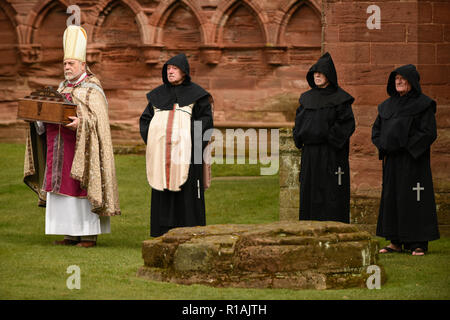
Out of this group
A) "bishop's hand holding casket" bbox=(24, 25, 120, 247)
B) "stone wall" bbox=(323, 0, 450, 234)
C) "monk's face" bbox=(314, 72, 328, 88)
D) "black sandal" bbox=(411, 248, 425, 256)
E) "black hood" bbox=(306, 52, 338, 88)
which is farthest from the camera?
"stone wall" bbox=(323, 0, 450, 234)

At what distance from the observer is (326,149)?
404 inches

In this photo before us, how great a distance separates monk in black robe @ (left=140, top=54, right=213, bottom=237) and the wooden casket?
37.5 inches

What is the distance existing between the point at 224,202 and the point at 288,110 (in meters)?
6.76

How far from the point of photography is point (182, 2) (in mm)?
21188

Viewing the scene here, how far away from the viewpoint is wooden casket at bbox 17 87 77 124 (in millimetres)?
10258

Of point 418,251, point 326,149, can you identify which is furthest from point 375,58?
point 418,251

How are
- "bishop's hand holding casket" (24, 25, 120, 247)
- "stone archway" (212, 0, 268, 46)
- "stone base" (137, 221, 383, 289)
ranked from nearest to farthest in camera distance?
"stone base" (137, 221, 383, 289)
"bishop's hand holding casket" (24, 25, 120, 247)
"stone archway" (212, 0, 268, 46)

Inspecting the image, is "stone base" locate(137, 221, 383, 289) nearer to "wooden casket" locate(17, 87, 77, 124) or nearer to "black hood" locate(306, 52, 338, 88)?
"black hood" locate(306, 52, 338, 88)

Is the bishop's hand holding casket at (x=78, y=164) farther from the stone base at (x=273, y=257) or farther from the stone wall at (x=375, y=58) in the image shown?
the stone wall at (x=375, y=58)

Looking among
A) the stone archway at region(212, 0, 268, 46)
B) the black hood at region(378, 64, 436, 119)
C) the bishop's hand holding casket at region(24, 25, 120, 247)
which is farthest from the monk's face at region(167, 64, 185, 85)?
the stone archway at region(212, 0, 268, 46)

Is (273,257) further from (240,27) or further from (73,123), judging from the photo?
(240,27)

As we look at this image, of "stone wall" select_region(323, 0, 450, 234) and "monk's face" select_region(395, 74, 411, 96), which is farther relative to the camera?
"stone wall" select_region(323, 0, 450, 234)

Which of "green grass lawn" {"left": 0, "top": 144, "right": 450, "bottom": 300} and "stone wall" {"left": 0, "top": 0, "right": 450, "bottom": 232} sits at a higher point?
"stone wall" {"left": 0, "top": 0, "right": 450, "bottom": 232}

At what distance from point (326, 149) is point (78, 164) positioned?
2690 millimetres
